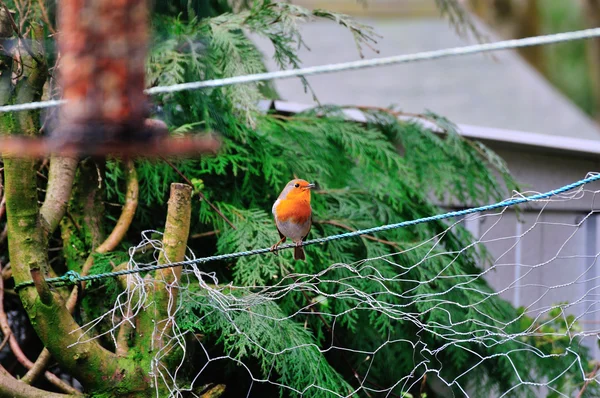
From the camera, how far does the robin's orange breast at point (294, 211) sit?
2.45 metres

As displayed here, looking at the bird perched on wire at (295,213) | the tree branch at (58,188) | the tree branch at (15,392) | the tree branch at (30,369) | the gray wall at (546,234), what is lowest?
the gray wall at (546,234)

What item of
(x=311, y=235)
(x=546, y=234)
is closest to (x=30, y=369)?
(x=311, y=235)

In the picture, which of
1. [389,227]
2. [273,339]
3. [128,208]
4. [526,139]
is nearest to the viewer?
[389,227]

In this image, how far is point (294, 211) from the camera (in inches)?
96.5

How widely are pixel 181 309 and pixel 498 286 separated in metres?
2.37

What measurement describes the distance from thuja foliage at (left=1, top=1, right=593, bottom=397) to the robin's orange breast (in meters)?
0.11

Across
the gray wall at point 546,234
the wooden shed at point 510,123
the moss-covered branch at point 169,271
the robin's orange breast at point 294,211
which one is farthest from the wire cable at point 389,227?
the gray wall at point 546,234

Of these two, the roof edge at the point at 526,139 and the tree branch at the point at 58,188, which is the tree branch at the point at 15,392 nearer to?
the tree branch at the point at 58,188

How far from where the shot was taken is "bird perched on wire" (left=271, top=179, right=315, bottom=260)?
2.46 meters

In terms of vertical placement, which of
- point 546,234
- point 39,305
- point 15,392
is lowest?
point 546,234

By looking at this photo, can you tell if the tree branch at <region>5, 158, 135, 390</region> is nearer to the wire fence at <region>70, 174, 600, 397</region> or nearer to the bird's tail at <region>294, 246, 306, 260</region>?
the wire fence at <region>70, 174, 600, 397</region>

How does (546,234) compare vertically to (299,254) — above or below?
below

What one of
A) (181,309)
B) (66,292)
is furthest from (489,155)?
(66,292)

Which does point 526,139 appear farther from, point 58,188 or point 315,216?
point 58,188
